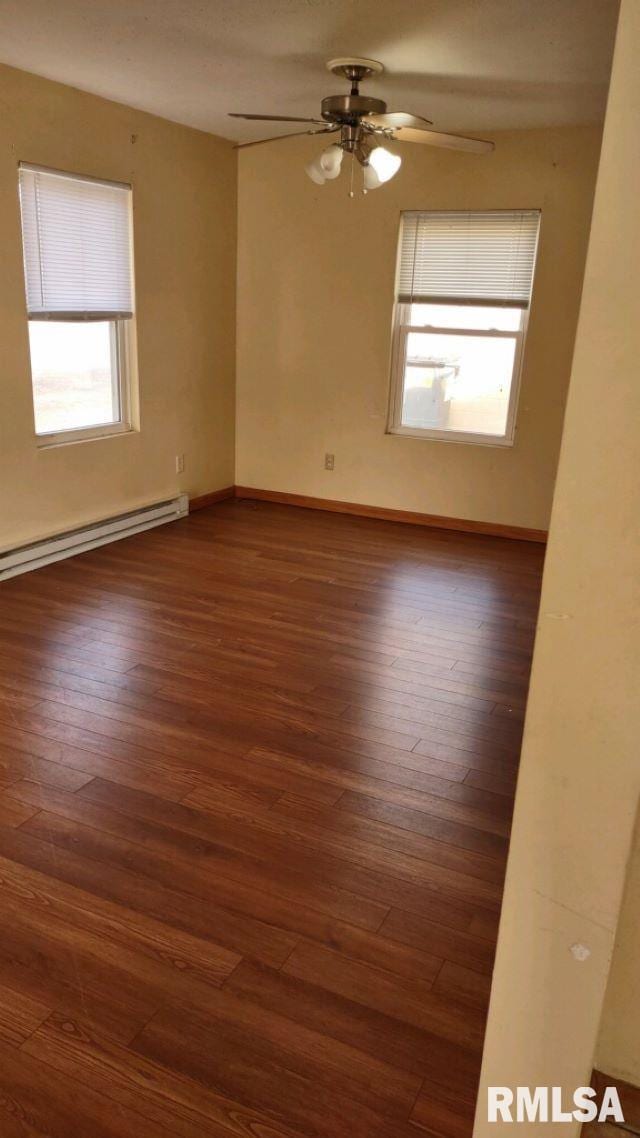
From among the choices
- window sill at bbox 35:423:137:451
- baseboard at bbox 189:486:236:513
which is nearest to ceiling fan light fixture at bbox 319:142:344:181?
window sill at bbox 35:423:137:451

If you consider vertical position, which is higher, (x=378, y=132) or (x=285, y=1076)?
(x=378, y=132)

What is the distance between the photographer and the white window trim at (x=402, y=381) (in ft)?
17.5

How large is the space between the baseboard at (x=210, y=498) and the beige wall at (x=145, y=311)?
0.21 ft

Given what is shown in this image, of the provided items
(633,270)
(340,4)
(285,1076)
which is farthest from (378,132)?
(285,1076)

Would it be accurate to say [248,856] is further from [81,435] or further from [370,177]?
[81,435]

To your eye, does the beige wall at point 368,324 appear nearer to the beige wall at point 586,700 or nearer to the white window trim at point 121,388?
the white window trim at point 121,388

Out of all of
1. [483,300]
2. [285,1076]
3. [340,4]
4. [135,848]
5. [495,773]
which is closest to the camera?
[285,1076]

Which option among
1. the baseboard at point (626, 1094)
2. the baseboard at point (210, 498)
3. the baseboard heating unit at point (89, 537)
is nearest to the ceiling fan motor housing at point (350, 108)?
the baseboard heating unit at point (89, 537)

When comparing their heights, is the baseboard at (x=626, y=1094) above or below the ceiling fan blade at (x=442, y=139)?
below

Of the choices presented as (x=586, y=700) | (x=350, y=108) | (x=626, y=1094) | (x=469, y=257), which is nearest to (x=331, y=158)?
(x=350, y=108)

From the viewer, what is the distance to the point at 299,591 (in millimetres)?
4418

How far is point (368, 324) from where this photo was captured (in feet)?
18.6

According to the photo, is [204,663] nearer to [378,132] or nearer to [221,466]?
[378,132]

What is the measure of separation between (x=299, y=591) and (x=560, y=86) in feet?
9.44
